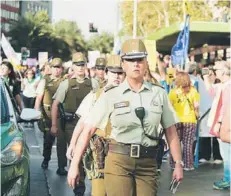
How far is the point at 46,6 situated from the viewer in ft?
519

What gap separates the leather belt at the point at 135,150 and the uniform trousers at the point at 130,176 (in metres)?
0.03

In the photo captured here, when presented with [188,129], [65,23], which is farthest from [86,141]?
[65,23]

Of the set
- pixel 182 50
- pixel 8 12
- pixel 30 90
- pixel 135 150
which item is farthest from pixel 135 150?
pixel 8 12

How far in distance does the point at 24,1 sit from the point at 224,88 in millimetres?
138970

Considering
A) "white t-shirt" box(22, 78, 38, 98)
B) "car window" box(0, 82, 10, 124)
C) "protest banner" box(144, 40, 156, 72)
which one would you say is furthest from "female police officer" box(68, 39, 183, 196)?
"white t-shirt" box(22, 78, 38, 98)

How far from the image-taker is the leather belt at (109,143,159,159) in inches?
190

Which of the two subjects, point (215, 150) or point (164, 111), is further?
point (215, 150)

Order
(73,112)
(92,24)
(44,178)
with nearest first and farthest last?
(73,112) < (44,178) < (92,24)

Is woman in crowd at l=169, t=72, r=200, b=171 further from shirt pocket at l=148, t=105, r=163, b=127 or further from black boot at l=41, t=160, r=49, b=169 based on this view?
shirt pocket at l=148, t=105, r=163, b=127

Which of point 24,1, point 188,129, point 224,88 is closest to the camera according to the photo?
point 224,88

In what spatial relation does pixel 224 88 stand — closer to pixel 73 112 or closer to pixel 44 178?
pixel 73 112

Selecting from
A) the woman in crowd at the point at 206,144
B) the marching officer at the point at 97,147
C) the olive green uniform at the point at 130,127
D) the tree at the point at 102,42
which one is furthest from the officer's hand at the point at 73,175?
the tree at the point at 102,42

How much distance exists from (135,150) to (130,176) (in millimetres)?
215

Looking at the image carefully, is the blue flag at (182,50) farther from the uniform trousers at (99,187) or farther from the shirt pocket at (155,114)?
the shirt pocket at (155,114)
